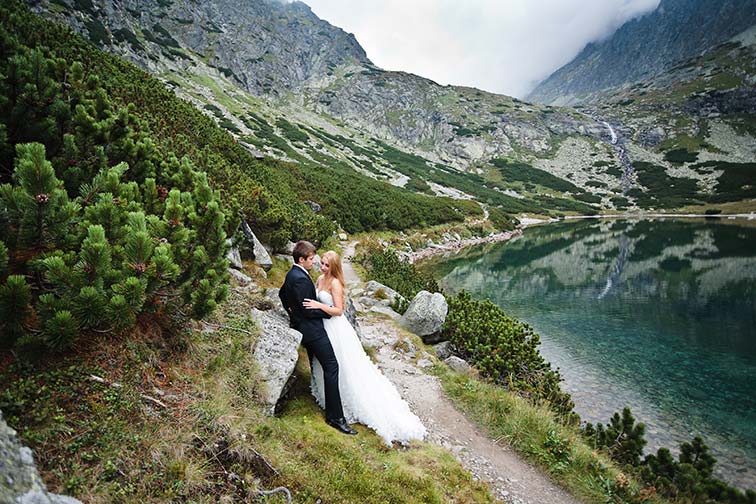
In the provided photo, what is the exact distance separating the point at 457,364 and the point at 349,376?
566 centimetres

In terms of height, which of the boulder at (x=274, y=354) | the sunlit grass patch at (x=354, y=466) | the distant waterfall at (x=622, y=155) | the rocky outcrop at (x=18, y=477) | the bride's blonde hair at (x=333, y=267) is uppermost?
the distant waterfall at (x=622, y=155)

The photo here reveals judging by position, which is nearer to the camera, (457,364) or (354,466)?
(354,466)

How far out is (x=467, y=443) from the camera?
23.4 feet

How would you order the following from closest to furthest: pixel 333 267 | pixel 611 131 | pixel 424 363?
A: 1. pixel 333 267
2. pixel 424 363
3. pixel 611 131

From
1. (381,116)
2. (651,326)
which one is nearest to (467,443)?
(651,326)

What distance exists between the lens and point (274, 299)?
7648 millimetres

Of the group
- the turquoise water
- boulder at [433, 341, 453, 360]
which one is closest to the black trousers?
boulder at [433, 341, 453, 360]

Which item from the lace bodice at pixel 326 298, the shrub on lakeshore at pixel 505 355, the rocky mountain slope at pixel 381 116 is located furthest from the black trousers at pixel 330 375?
the rocky mountain slope at pixel 381 116

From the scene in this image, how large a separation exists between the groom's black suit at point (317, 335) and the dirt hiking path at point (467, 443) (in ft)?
7.83

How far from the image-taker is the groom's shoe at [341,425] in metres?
5.52

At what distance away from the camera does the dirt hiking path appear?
6.15 m

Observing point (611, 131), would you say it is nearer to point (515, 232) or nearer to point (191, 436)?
point (515, 232)

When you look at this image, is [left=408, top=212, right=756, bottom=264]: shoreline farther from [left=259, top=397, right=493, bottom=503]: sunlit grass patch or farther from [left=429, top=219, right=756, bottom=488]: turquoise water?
[left=259, top=397, right=493, bottom=503]: sunlit grass patch

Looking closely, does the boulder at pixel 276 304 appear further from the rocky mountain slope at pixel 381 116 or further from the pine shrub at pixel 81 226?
the rocky mountain slope at pixel 381 116
